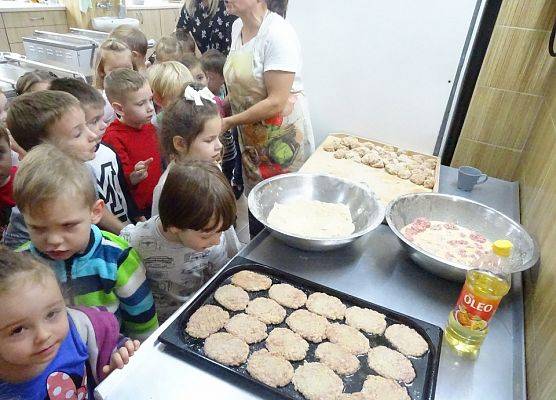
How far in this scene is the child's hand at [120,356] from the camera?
83 cm

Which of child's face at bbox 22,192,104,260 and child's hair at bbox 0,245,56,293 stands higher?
child's hair at bbox 0,245,56,293

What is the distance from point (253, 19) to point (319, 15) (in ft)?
1.65

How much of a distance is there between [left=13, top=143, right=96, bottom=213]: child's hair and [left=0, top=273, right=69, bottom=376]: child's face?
10.3 inches

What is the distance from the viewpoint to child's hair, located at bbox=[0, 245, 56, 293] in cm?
67

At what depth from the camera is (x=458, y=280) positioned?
3.14 feet

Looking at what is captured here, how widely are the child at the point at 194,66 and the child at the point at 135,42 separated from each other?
1.14 feet

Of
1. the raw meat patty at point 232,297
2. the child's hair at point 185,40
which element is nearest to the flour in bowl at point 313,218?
the raw meat patty at point 232,297

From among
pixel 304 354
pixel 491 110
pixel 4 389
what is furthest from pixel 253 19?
pixel 4 389

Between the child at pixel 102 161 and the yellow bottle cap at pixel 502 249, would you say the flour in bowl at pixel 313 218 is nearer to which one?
the yellow bottle cap at pixel 502 249

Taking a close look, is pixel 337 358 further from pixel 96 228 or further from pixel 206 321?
pixel 96 228

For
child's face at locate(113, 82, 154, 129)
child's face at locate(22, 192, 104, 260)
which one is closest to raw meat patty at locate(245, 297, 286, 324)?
child's face at locate(22, 192, 104, 260)

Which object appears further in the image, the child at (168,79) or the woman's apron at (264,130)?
the child at (168,79)

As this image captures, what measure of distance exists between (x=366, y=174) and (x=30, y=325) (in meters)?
1.21

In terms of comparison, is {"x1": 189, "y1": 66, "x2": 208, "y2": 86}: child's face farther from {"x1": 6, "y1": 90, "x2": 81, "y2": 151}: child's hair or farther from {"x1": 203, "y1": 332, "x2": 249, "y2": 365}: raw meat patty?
{"x1": 203, "y1": 332, "x2": 249, "y2": 365}: raw meat patty
